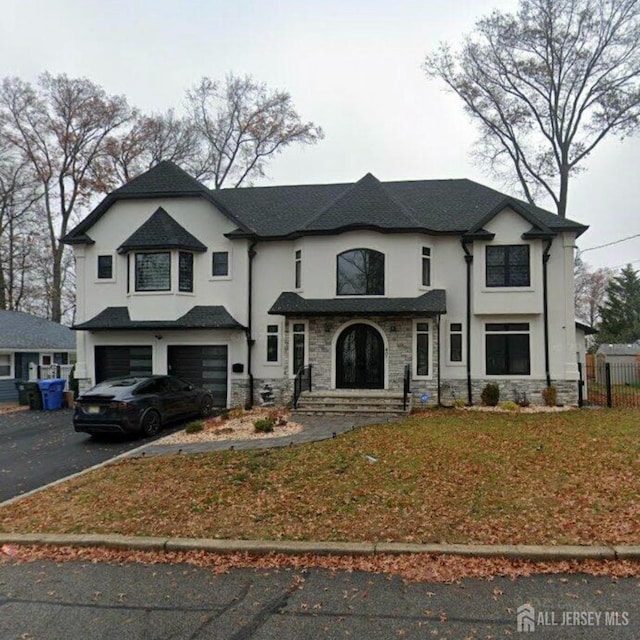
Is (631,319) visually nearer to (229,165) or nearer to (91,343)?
(229,165)

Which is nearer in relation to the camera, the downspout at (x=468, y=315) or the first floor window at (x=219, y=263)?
the downspout at (x=468, y=315)

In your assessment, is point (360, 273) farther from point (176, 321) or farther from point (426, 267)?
point (176, 321)

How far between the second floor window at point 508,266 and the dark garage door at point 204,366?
944cm

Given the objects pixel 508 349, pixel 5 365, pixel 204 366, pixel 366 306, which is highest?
pixel 366 306

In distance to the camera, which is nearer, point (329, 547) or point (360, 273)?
point (329, 547)

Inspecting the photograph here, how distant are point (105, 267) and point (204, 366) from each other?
529 cm

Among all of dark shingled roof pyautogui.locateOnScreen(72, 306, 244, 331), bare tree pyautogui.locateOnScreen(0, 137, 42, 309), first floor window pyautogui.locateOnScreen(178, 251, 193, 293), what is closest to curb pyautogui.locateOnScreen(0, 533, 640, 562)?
dark shingled roof pyautogui.locateOnScreen(72, 306, 244, 331)

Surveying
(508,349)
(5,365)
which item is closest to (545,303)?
(508,349)

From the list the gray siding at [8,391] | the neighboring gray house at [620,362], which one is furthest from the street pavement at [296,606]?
the gray siding at [8,391]

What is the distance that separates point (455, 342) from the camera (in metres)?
16.3

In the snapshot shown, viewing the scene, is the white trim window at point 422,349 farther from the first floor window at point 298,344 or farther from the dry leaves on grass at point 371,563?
the dry leaves on grass at point 371,563

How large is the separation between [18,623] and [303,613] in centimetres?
217

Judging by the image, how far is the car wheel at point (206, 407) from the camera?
14773mm

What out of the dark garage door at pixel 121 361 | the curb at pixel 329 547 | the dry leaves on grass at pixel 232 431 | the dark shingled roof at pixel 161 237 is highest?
the dark shingled roof at pixel 161 237
